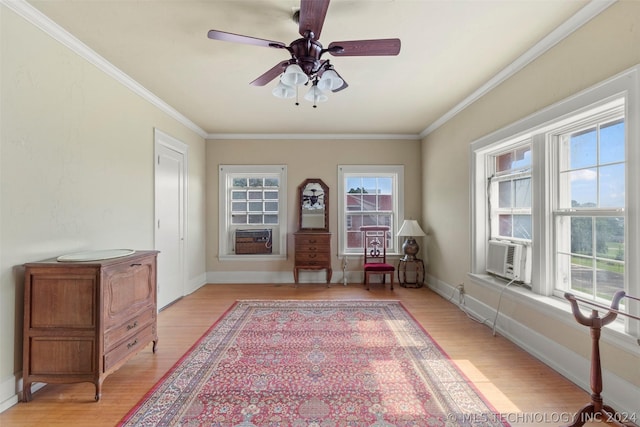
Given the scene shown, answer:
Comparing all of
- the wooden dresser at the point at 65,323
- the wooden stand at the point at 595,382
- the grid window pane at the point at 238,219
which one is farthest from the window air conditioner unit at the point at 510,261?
the grid window pane at the point at 238,219

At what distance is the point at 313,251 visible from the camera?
466 centimetres

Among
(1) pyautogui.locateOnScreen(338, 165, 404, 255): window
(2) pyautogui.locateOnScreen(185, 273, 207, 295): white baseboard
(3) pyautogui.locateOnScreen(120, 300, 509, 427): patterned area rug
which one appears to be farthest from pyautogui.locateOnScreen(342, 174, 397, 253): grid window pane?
(2) pyautogui.locateOnScreen(185, 273, 207, 295): white baseboard

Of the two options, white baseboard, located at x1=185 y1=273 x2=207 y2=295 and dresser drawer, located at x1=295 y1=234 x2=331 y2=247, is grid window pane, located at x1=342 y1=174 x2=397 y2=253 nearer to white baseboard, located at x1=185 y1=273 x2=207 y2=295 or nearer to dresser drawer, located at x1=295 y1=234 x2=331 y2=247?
dresser drawer, located at x1=295 y1=234 x2=331 y2=247

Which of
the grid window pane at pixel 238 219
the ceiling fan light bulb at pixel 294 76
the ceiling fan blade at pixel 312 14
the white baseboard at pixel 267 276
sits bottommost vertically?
the white baseboard at pixel 267 276

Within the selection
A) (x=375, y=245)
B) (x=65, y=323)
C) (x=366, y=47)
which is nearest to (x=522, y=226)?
(x=366, y=47)

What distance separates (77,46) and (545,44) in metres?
3.76

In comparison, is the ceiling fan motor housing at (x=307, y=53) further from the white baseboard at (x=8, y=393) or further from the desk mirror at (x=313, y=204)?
the desk mirror at (x=313, y=204)

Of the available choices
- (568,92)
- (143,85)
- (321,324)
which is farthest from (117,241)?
(568,92)

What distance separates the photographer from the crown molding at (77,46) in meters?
1.86

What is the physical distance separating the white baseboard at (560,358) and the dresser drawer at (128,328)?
3193 millimetres

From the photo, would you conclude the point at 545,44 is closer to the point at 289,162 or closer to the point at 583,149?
the point at 583,149

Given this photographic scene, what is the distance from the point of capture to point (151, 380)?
2092mm

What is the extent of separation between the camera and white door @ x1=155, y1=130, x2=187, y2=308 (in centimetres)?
354

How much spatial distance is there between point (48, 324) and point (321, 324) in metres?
2.25
